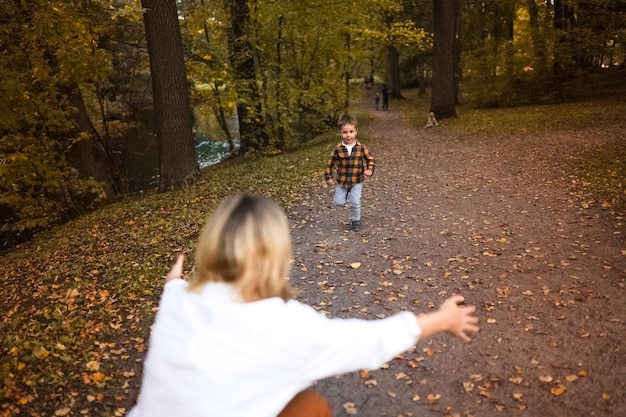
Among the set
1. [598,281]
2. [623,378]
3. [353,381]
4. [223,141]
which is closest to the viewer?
[623,378]

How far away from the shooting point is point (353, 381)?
4465mm

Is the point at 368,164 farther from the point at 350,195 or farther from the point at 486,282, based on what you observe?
the point at 486,282

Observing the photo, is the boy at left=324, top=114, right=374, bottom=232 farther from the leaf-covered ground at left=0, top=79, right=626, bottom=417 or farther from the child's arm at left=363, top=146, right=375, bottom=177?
the leaf-covered ground at left=0, top=79, right=626, bottom=417

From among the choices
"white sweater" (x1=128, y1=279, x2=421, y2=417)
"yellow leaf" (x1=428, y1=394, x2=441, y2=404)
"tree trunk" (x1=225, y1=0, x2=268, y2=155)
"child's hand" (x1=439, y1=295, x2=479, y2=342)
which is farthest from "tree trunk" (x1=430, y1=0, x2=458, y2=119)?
"white sweater" (x1=128, y1=279, x2=421, y2=417)

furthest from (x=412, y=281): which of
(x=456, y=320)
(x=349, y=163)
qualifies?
(x=456, y=320)

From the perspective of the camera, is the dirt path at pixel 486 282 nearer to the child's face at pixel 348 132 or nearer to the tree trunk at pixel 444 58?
the child's face at pixel 348 132

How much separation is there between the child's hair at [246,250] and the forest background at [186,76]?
9590mm

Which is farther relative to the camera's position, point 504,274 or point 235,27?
point 235,27

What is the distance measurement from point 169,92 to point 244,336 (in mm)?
10931

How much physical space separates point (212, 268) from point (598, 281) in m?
5.58

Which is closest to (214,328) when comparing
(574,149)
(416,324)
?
(416,324)

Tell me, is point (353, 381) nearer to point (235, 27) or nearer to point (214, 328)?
point (214, 328)

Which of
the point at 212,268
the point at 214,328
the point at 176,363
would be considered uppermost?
the point at 212,268

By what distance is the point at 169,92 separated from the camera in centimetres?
1185
